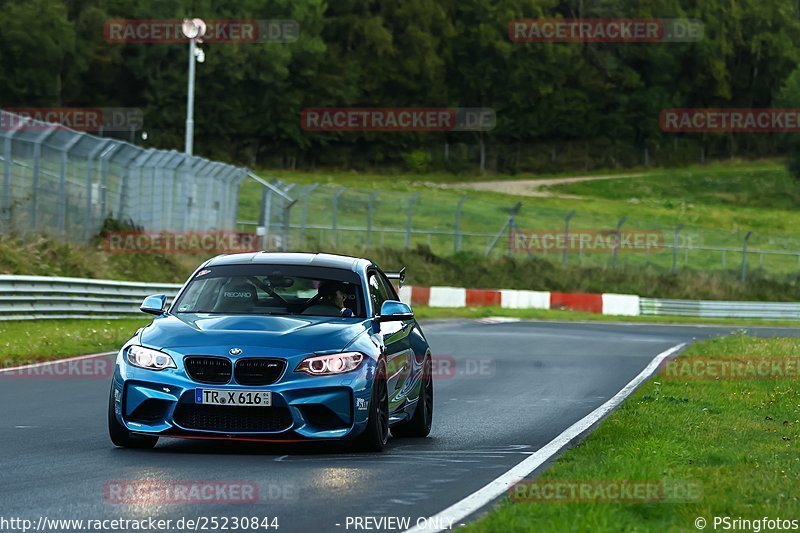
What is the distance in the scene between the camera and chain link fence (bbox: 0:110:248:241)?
91.5 ft

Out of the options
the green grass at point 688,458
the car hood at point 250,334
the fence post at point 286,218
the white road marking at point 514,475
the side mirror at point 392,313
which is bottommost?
the white road marking at point 514,475

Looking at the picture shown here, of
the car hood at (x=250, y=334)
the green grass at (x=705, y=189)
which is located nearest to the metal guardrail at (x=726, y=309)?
the green grass at (x=705, y=189)

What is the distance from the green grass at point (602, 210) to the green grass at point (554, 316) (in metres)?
5.20

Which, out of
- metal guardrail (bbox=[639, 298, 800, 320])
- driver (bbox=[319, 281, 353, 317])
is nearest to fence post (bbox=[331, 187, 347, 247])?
metal guardrail (bbox=[639, 298, 800, 320])

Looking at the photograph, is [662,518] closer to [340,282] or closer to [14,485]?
[14,485]

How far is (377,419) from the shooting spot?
10289 millimetres

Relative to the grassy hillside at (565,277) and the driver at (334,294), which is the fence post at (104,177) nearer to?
the grassy hillside at (565,277)

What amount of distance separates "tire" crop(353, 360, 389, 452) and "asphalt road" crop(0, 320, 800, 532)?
0.37ft

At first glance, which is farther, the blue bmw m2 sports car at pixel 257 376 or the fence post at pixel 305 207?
the fence post at pixel 305 207

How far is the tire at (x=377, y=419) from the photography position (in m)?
10.2

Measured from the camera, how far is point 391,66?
10281 cm

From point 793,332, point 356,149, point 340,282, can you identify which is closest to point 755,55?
point 356,149

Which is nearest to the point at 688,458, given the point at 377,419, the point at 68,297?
the point at 377,419

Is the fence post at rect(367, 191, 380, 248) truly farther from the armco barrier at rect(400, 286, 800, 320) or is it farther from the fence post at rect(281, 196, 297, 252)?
the armco barrier at rect(400, 286, 800, 320)
